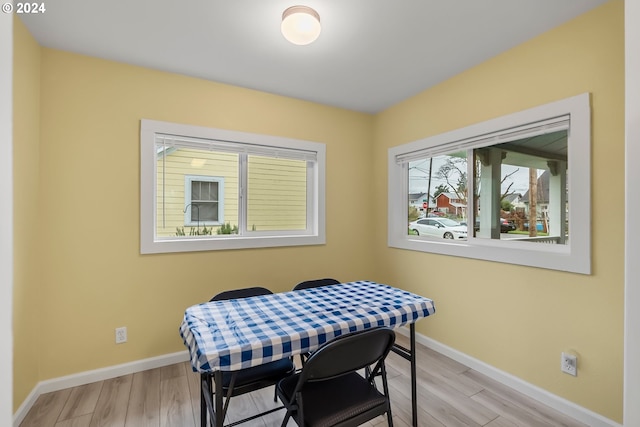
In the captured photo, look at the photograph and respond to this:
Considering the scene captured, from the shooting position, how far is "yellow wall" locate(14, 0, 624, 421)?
5.63 ft

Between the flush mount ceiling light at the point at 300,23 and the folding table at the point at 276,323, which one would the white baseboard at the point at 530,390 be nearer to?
the folding table at the point at 276,323

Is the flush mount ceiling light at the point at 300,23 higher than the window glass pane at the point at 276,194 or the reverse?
higher

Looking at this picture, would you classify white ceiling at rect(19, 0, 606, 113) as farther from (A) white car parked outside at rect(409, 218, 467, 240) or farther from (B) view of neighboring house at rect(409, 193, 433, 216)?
(A) white car parked outside at rect(409, 218, 467, 240)

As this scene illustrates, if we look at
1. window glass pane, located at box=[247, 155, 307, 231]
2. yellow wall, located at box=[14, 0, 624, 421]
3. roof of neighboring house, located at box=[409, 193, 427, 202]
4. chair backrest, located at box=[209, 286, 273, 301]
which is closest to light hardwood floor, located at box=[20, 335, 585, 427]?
yellow wall, located at box=[14, 0, 624, 421]

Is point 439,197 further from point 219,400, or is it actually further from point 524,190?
point 219,400

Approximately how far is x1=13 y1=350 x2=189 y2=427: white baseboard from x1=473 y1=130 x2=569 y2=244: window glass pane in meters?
2.86

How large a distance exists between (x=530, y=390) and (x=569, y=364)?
1.16 feet

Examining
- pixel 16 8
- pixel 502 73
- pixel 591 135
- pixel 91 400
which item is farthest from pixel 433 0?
pixel 91 400

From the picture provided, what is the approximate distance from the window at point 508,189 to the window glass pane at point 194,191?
1730 millimetres

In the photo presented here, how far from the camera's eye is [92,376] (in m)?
2.20

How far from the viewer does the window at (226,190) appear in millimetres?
2457

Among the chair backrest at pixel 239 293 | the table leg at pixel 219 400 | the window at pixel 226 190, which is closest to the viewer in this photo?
the table leg at pixel 219 400

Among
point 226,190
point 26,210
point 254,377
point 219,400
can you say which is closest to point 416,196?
point 226,190

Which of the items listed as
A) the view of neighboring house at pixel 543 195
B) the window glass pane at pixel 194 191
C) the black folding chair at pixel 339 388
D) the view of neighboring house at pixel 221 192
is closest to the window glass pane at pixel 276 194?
the view of neighboring house at pixel 221 192
